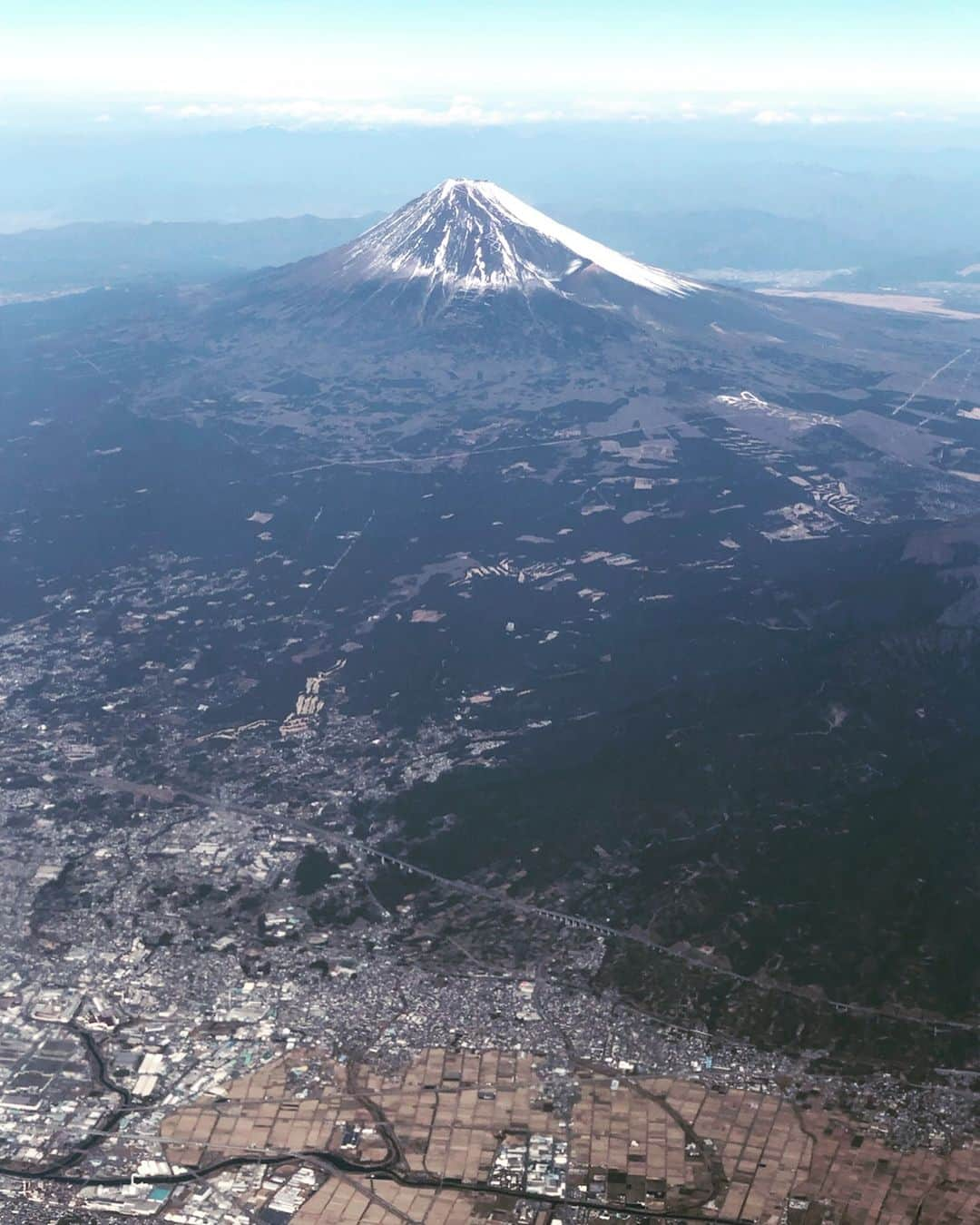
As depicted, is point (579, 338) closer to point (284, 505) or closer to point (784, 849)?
point (284, 505)

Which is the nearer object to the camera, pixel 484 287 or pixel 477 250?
pixel 484 287

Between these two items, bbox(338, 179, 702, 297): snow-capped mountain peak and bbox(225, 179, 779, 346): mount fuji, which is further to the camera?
bbox(338, 179, 702, 297): snow-capped mountain peak

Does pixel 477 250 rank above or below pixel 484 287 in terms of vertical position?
above

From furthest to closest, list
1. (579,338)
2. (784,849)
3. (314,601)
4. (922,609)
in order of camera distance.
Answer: (579,338)
(314,601)
(922,609)
(784,849)

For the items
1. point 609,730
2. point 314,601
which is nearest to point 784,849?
point 609,730
